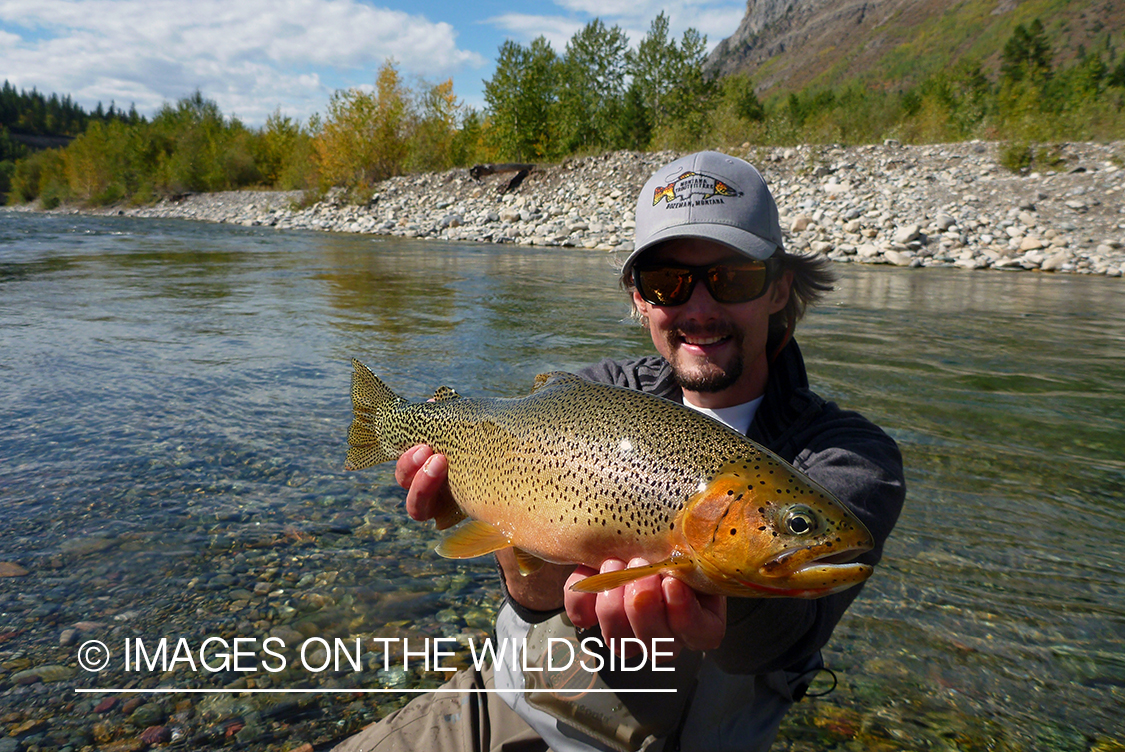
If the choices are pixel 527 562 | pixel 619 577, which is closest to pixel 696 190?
pixel 527 562

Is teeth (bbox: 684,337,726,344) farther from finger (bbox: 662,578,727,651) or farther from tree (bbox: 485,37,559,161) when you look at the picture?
tree (bbox: 485,37,559,161)

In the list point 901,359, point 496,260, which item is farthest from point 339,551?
point 496,260

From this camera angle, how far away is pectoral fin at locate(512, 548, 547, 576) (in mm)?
1881

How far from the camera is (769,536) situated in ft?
4.44

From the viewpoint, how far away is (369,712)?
2488mm

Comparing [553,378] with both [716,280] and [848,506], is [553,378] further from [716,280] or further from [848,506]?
[848,506]

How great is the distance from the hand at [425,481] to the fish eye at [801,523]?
1.18 m

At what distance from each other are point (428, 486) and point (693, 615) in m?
1.04

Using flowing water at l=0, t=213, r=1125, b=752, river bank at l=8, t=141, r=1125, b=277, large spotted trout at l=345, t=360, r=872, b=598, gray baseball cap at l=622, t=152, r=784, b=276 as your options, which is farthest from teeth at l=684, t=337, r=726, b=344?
river bank at l=8, t=141, r=1125, b=277

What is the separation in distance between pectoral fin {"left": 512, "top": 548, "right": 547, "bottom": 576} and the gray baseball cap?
3.72 feet

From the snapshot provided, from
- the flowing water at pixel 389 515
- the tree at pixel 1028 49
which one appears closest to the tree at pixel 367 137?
the flowing water at pixel 389 515

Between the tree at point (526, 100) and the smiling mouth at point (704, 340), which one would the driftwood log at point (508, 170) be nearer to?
the tree at point (526, 100)

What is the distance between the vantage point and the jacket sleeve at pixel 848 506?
5.34 feet

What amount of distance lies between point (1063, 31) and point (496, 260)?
569 feet
